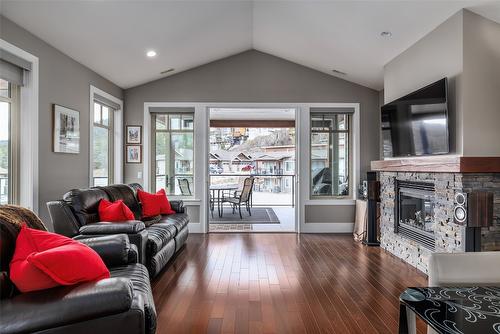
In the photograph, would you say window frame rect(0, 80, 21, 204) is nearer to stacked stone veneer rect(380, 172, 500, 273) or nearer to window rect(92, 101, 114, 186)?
window rect(92, 101, 114, 186)

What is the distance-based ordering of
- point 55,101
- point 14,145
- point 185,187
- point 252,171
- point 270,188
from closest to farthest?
point 14,145
point 55,101
point 185,187
point 270,188
point 252,171

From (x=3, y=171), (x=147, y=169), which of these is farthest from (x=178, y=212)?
(x=3, y=171)

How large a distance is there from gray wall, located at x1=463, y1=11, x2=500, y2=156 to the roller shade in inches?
170

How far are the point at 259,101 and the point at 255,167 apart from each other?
21.6 ft

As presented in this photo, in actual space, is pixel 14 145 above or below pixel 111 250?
above

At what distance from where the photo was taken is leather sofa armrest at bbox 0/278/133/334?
139 centimetres

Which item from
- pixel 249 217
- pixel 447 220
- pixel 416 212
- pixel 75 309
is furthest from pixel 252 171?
pixel 75 309

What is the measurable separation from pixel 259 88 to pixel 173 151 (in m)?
1.97

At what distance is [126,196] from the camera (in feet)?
13.7

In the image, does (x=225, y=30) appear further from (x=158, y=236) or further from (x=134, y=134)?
(x=158, y=236)

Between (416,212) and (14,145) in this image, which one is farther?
(416,212)

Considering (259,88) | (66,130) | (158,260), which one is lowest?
(158,260)

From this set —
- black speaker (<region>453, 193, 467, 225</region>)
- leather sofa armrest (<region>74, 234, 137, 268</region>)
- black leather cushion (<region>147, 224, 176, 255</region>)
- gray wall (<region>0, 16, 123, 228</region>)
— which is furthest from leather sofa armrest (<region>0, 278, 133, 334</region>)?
black speaker (<region>453, 193, 467, 225</region>)

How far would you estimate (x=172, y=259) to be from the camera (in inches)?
160
